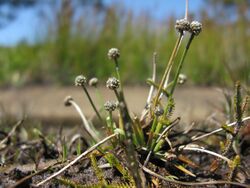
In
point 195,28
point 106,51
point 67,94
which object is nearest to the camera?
point 195,28

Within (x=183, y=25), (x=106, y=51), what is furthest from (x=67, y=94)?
(x=183, y=25)

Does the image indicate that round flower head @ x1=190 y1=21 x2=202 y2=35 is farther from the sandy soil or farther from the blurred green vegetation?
the blurred green vegetation

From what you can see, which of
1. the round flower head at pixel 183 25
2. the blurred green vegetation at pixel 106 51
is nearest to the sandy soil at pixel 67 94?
the blurred green vegetation at pixel 106 51

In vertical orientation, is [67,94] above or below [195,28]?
above

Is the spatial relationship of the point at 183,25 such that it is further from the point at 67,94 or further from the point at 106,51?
the point at 106,51

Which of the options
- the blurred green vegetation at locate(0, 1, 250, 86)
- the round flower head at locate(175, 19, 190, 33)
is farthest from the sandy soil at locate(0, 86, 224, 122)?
the round flower head at locate(175, 19, 190, 33)

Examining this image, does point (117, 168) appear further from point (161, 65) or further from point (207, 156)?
point (161, 65)

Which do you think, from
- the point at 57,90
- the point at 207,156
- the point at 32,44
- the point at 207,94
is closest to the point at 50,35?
the point at 32,44
